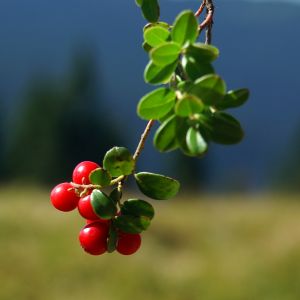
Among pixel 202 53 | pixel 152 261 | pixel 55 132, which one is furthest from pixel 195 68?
pixel 55 132

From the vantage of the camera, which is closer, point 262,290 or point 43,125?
point 262,290

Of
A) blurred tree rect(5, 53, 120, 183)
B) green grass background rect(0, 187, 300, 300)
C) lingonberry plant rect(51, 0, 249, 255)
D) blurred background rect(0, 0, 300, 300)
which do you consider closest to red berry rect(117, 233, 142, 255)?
lingonberry plant rect(51, 0, 249, 255)

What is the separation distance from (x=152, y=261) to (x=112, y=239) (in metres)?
9.28

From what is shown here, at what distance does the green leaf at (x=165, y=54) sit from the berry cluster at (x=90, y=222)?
0.45ft

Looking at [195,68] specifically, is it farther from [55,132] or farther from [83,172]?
[55,132]

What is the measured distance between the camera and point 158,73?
580 millimetres

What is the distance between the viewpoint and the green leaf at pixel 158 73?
58 centimetres

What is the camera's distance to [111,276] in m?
8.57

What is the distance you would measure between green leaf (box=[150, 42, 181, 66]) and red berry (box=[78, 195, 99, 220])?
0.15 m

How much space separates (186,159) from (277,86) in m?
26.2

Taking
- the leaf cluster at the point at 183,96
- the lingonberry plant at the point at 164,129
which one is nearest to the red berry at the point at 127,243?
the lingonberry plant at the point at 164,129

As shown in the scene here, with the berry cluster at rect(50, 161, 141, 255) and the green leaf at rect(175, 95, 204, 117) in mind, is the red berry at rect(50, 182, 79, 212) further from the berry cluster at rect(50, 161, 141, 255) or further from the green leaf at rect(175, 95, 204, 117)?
the green leaf at rect(175, 95, 204, 117)

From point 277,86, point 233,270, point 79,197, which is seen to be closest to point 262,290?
point 233,270

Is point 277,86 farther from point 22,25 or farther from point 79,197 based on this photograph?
point 79,197
